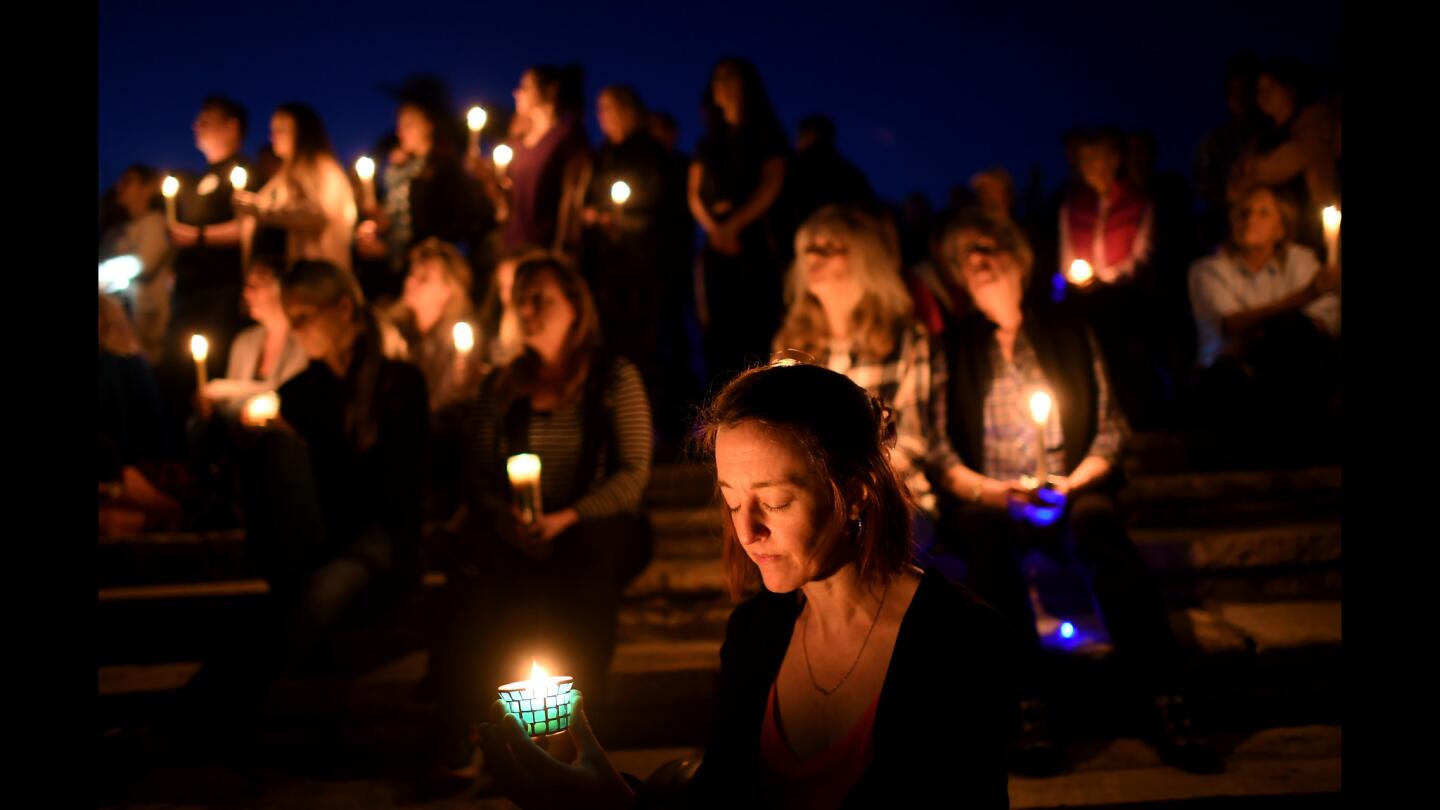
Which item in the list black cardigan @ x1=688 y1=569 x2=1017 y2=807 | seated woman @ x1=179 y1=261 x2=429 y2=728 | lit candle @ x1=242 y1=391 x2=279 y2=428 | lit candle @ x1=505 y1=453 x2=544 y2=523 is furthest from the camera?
lit candle @ x1=242 y1=391 x2=279 y2=428

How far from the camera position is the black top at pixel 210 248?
5.62 metres

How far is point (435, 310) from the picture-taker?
4934 mm

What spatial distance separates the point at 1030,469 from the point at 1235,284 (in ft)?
7.37

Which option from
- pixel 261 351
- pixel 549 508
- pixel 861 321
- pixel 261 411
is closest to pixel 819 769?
pixel 549 508

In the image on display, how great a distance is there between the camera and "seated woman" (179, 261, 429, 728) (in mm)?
3143

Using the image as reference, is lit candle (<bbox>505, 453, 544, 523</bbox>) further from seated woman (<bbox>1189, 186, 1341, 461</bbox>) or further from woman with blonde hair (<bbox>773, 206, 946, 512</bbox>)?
seated woman (<bbox>1189, 186, 1341, 461</bbox>)

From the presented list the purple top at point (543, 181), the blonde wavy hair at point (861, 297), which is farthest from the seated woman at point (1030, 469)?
the purple top at point (543, 181)

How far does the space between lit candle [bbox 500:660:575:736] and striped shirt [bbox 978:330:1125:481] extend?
2.37m

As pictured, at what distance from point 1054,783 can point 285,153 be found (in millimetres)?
4789

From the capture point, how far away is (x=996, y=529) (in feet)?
10.3

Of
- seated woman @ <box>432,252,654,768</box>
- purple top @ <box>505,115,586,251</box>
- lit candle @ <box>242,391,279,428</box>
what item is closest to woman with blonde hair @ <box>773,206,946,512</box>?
seated woman @ <box>432,252,654,768</box>

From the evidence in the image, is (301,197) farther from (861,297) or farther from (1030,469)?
(1030,469)

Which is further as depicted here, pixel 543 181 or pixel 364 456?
pixel 543 181

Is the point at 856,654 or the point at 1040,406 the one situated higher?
the point at 1040,406
